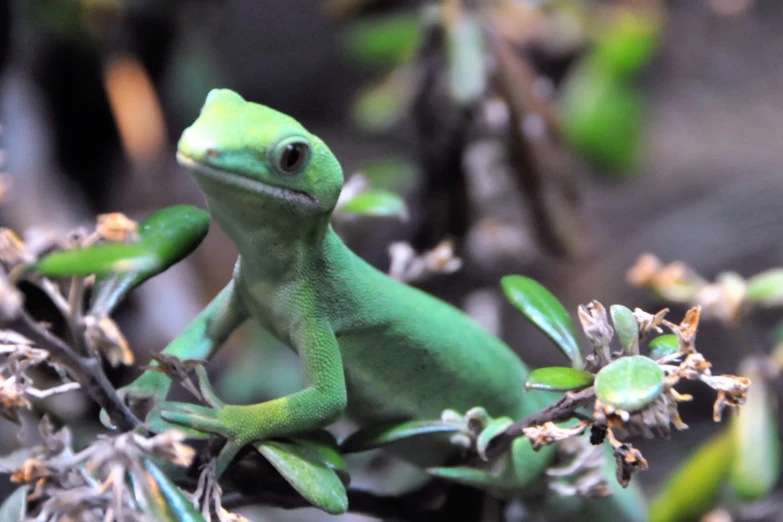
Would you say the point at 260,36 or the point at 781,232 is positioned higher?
the point at 260,36

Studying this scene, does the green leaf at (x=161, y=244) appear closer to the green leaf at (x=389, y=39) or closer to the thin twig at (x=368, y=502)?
the thin twig at (x=368, y=502)

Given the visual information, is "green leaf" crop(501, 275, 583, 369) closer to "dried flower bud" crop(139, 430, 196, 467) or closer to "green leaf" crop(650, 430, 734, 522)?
"dried flower bud" crop(139, 430, 196, 467)

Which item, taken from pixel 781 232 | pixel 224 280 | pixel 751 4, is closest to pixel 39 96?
pixel 224 280

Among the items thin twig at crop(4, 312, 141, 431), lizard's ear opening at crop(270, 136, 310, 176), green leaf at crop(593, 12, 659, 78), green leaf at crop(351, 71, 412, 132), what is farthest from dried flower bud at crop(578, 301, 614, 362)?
green leaf at crop(593, 12, 659, 78)

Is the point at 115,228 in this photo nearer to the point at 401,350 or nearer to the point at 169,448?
the point at 169,448

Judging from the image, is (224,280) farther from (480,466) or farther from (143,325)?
(480,466)
